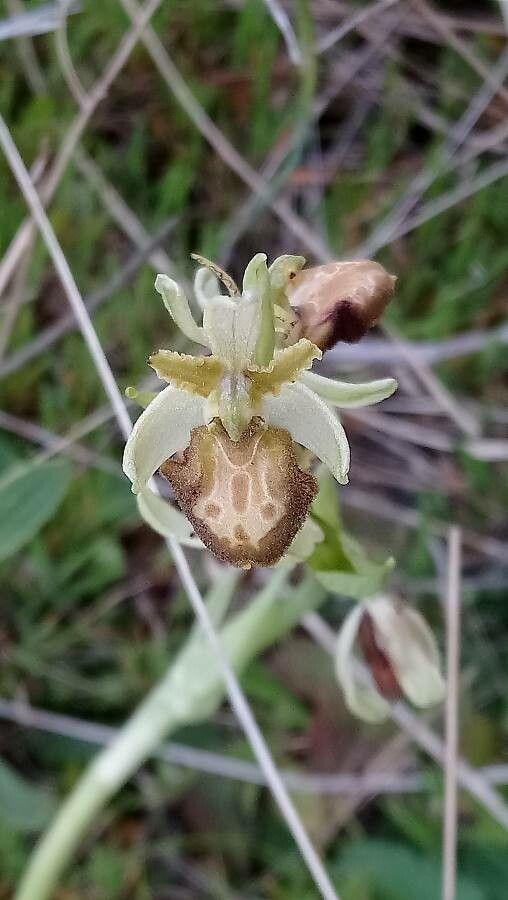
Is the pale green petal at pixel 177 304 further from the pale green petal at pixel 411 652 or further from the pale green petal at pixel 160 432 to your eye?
the pale green petal at pixel 411 652

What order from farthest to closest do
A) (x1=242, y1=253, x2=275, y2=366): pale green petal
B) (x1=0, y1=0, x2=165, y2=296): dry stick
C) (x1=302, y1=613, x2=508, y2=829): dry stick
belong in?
(x1=302, y1=613, x2=508, y2=829): dry stick < (x1=0, y1=0, x2=165, y2=296): dry stick < (x1=242, y1=253, x2=275, y2=366): pale green petal

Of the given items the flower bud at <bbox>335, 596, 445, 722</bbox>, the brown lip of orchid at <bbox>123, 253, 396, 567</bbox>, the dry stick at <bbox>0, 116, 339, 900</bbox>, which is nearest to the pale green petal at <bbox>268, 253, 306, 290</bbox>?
the brown lip of orchid at <bbox>123, 253, 396, 567</bbox>

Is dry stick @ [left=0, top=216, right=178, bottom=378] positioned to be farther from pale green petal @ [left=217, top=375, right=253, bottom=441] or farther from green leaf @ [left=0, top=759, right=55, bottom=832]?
pale green petal @ [left=217, top=375, right=253, bottom=441]

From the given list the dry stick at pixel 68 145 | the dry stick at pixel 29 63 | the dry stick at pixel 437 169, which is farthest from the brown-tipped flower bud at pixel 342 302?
the dry stick at pixel 29 63

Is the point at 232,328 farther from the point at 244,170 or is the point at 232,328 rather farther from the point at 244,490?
the point at 244,170

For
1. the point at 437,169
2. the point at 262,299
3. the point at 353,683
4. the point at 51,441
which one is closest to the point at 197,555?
the point at 51,441

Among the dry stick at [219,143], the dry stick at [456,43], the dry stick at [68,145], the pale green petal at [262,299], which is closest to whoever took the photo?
the pale green petal at [262,299]

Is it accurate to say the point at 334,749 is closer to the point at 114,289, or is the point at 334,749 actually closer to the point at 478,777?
the point at 478,777
